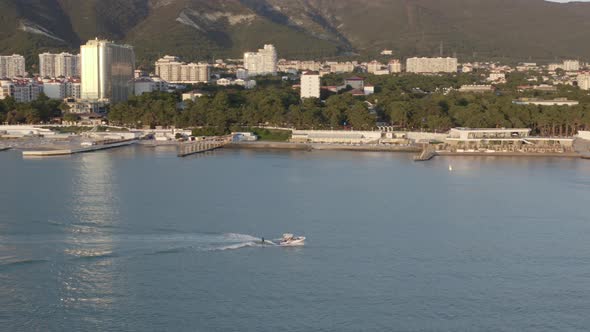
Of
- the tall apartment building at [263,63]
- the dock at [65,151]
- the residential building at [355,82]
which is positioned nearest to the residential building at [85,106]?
the dock at [65,151]

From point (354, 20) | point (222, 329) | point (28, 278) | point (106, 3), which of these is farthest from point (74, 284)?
point (354, 20)

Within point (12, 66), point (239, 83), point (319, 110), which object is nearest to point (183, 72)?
point (239, 83)

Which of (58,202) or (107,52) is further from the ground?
(107,52)

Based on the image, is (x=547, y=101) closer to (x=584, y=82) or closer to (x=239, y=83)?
(x=584, y=82)

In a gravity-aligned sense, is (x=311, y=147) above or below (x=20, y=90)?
below

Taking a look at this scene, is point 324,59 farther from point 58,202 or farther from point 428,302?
point 428,302
